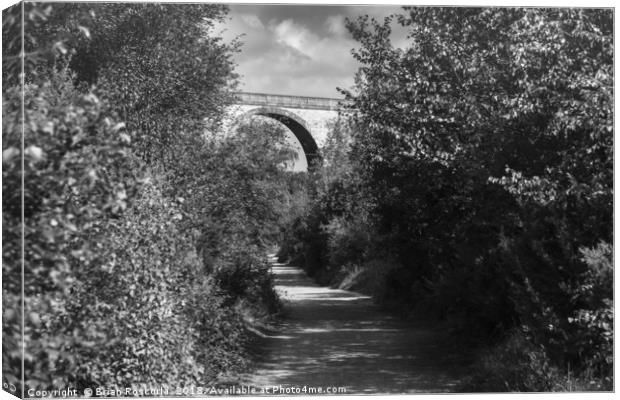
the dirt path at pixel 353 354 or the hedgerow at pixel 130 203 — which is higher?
the hedgerow at pixel 130 203

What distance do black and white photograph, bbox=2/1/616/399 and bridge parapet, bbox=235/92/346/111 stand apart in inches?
2.9

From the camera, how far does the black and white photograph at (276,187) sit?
236 inches

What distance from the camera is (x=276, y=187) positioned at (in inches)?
703

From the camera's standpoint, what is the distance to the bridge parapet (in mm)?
11605

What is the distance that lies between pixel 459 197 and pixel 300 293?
11.8 m

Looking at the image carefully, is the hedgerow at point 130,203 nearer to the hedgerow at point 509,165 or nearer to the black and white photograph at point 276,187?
the black and white photograph at point 276,187

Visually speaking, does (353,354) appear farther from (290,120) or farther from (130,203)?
(130,203)

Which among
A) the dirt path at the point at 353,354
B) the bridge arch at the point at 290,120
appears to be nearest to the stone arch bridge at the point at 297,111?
the bridge arch at the point at 290,120

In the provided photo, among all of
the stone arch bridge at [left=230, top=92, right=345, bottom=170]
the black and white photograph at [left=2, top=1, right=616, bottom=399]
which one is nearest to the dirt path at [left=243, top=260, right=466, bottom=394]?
the black and white photograph at [left=2, top=1, right=616, bottom=399]

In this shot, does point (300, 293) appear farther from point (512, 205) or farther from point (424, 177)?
point (512, 205)

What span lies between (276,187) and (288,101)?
6294 millimetres

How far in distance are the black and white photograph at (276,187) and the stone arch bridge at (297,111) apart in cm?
9

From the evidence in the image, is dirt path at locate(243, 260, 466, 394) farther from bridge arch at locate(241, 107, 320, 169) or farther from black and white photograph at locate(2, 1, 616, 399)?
bridge arch at locate(241, 107, 320, 169)

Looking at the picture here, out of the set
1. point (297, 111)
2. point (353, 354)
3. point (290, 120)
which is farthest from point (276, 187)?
point (353, 354)
